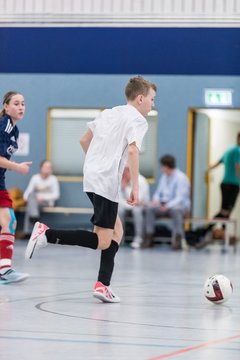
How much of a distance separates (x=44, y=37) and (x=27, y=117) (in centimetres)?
927

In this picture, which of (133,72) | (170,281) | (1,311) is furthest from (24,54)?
(1,311)

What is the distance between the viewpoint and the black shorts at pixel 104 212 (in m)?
6.69

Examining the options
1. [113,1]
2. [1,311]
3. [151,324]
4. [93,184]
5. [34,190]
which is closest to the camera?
[151,324]

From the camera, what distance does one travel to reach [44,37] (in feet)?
29.8

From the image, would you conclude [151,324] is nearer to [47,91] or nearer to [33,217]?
[33,217]

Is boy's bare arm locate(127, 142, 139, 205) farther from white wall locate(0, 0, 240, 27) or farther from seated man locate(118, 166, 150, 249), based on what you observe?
seated man locate(118, 166, 150, 249)

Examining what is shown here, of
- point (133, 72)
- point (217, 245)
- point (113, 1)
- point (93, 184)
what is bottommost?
point (217, 245)

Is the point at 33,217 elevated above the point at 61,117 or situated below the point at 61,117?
below

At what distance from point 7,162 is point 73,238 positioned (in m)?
1.23

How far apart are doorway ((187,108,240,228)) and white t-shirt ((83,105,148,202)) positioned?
10988 millimetres

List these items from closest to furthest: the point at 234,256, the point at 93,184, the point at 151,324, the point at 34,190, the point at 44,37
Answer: the point at 151,324
the point at 93,184
the point at 44,37
the point at 234,256
the point at 34,190

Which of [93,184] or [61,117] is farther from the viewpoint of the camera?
[61,117]

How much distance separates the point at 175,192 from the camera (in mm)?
15922

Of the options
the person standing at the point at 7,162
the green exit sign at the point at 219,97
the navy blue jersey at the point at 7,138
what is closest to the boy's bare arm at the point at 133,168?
the person standing at the point at 7,162
